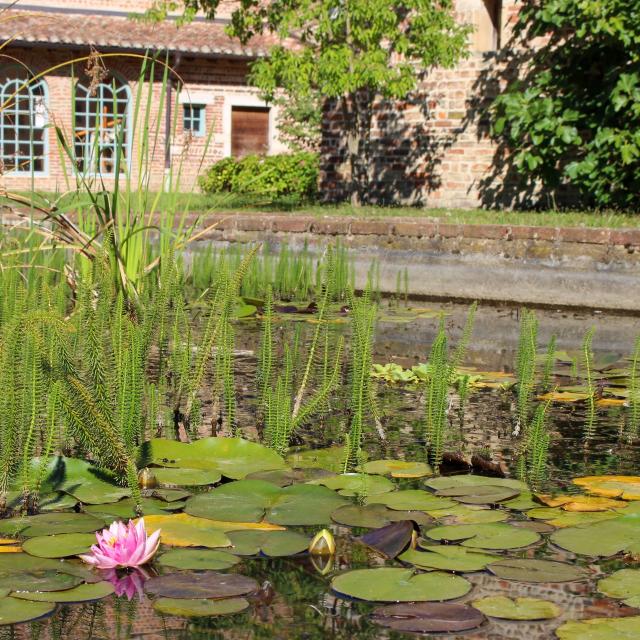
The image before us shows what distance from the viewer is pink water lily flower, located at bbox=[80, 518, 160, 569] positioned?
2.32 metres

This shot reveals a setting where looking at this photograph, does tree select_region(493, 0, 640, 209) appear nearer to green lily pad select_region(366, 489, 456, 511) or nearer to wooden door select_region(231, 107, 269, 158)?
green lily pad select_region(366, 489, 456, 511)

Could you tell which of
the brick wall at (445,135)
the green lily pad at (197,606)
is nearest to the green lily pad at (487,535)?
the green lily pad at (197,606)

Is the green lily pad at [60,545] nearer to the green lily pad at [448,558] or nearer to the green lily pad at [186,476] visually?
the green lily pad at [186,476]

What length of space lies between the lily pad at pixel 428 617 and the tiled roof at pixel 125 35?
20.4m

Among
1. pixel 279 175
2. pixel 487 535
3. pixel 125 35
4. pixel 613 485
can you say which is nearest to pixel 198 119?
pixel 125 35

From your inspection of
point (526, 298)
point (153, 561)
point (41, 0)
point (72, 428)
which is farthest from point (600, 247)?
point (41, 0)

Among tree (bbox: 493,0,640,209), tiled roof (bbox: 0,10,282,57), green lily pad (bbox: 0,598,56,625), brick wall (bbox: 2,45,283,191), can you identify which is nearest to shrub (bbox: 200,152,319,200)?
brick wall (bbox: 2,45,283,191)

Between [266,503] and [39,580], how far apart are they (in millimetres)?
749

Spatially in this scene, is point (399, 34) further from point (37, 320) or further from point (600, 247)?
point (37, 320)

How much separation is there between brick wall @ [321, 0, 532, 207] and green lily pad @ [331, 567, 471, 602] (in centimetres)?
1129

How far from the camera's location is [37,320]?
2967 millimetres

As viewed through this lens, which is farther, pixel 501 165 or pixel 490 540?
pixel 501 165

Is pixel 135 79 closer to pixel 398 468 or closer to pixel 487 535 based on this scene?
pixel 398 468

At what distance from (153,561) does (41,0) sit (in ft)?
79.9
